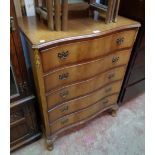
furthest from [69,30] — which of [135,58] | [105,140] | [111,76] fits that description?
[105,140]

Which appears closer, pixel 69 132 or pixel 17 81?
pixel 17 81

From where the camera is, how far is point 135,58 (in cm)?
→ 145

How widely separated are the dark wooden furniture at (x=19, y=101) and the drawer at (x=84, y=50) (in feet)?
0.59

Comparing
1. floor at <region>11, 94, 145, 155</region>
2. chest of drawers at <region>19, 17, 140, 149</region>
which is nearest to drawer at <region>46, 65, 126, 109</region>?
chest of drawers at <region>19, 17, 140, 149</region>

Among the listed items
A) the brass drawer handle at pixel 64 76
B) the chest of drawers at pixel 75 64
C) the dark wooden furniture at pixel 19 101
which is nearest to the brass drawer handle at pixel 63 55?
the chest of drawers at pixel 75 64

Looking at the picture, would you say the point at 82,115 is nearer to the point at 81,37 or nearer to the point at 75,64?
the point at 75,64

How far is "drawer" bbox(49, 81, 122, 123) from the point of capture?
1262 millimetres

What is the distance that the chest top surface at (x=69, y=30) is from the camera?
2.94 feet

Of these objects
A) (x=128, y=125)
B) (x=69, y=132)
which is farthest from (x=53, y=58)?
(x=128, y=125)

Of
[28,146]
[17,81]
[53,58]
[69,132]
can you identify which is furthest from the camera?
[69,132]

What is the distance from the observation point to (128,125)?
173 centimetres

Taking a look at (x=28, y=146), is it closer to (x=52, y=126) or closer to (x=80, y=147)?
(x=52, y=126)

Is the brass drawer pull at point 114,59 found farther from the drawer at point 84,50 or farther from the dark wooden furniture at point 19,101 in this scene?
the dark wooden furniture at point 19,101

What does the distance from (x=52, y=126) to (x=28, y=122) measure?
0.20 meters
